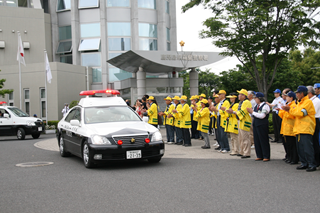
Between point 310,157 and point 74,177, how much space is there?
5.18 metres

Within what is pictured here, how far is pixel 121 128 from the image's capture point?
877cm

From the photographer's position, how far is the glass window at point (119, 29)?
35906 millimetres

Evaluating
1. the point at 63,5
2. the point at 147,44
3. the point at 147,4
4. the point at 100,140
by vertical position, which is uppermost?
the point at 63,5

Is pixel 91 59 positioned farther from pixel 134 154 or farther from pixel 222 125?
pixel 134 154

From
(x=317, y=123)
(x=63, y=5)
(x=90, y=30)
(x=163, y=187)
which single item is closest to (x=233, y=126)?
(x=317, y=123)

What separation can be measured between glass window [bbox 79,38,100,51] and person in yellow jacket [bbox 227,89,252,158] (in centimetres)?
2717

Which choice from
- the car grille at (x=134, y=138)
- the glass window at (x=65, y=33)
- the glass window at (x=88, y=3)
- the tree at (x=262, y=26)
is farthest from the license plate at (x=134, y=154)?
the glass window at (x=65, y=33)

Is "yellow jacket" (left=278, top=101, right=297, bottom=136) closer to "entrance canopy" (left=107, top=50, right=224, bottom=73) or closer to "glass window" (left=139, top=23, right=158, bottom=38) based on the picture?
"entrance canopy" (left=107, top=50, right=224, bottom=73)

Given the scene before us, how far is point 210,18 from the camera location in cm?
1878

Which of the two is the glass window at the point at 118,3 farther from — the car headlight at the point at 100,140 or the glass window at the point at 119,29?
the car headlight at the point at 100,140

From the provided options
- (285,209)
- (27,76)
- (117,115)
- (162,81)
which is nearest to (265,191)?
(285,209)

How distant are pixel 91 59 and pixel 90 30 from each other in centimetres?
294

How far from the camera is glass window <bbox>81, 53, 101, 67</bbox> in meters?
36.2

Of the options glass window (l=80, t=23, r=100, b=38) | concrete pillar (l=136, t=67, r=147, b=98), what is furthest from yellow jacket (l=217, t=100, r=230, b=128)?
glass window (l=80, t=23, r=100, b=38)
